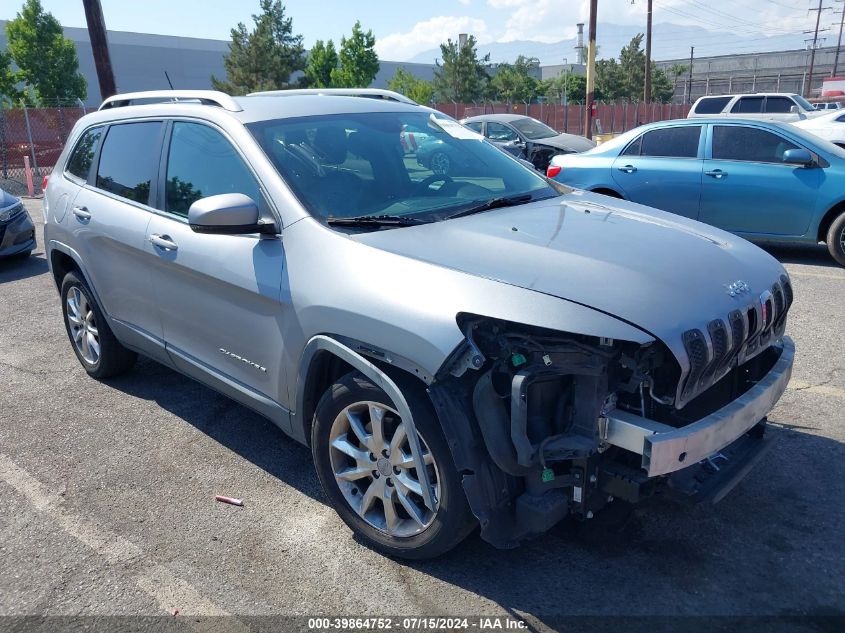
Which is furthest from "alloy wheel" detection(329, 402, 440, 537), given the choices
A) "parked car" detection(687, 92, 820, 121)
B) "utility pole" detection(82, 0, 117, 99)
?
"parked car" detection(687, 92, 820, 121)

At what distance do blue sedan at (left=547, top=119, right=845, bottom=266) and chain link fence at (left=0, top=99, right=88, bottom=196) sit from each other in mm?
16181

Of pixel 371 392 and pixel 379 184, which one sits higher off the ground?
pixel 379 184

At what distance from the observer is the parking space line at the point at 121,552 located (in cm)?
292

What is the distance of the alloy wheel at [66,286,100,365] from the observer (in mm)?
5203

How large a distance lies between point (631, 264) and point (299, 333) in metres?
1.42

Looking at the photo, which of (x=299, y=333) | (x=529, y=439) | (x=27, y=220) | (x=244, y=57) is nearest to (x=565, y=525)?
(x=529, y=439)

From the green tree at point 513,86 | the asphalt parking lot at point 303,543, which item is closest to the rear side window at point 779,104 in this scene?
the asphalt parking lot at point 303,543

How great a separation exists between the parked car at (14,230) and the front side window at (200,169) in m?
6.73

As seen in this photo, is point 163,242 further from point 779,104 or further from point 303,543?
point 779,104

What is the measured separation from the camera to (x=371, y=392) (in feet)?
9.70

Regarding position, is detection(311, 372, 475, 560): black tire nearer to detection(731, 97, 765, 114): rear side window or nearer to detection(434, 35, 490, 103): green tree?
detection(731, 97, 765, 114): rear side window

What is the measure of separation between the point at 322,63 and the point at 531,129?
3646 cm

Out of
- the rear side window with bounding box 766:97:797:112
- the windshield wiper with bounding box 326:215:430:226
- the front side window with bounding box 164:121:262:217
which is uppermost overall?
the front side window with bounding box 164:121:262:217

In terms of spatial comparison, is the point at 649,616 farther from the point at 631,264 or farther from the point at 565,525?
the point at 631,264
